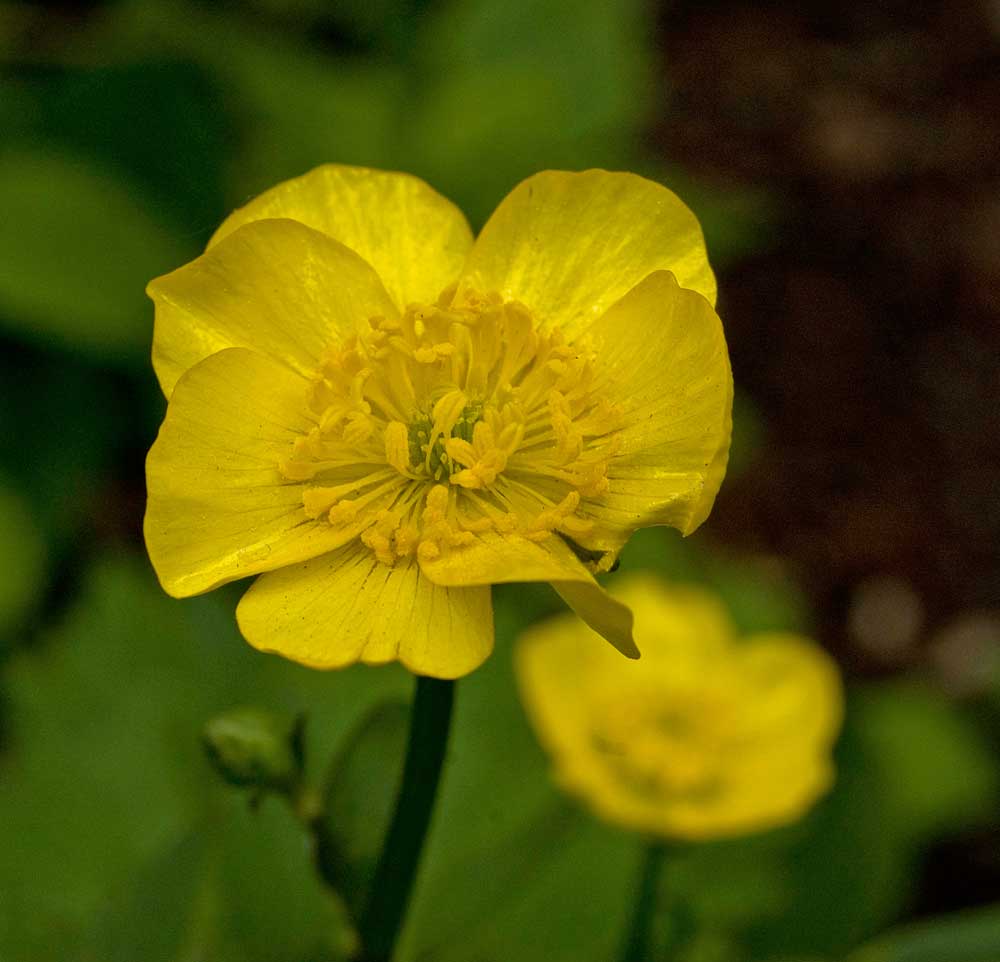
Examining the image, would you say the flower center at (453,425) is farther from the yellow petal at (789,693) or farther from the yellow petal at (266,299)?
the yellow petal at (789,693)

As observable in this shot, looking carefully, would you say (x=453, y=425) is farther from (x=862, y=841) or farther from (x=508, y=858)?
(x=862, y=841)

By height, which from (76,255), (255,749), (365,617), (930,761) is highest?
(365,617)

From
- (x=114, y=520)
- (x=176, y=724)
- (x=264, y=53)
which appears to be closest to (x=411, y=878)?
(x=176, y=724)

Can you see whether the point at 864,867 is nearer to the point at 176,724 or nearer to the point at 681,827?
the point at 681,827

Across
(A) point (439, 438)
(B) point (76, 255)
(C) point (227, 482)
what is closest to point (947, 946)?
(A) point (439, 438)

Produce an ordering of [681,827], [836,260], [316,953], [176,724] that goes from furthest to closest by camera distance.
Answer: [836,260] < [176,724] < [681,827] < [316,953]

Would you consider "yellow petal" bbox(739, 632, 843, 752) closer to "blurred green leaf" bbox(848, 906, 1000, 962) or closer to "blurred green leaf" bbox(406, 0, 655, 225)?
"blurred green leaf" bbox(848, 906, 1000, 962)
